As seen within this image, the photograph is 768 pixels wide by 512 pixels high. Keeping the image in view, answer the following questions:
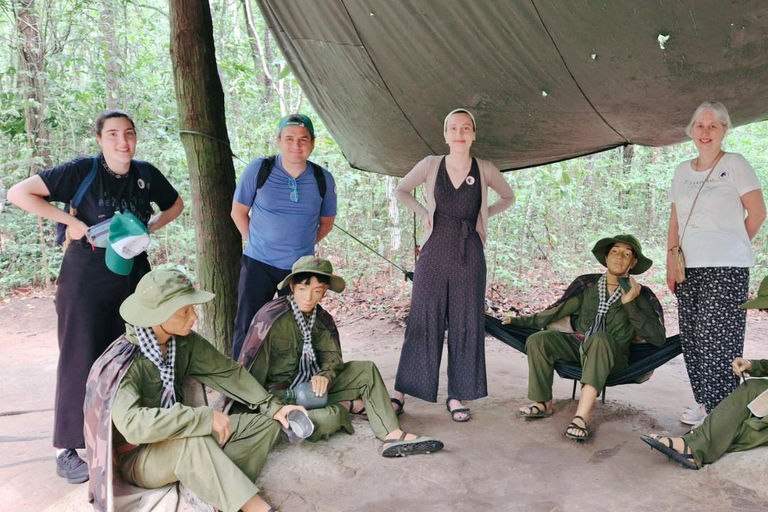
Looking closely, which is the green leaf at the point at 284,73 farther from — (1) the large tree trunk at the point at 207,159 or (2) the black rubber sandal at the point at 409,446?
(2) the black rubber sandal at the point at 409,446

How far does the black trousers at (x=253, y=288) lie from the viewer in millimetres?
2535

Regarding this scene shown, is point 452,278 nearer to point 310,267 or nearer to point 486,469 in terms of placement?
point 310,267

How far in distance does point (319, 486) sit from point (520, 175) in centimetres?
514

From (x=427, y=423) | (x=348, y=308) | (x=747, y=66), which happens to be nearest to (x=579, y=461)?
(x=427, y=423)

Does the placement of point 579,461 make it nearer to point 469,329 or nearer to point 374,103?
point 469,329

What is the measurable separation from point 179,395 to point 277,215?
875mm

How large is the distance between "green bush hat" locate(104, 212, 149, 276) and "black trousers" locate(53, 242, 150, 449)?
6 cm

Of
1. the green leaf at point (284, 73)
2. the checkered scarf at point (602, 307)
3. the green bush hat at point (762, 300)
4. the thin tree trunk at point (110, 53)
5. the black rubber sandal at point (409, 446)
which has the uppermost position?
the thin tree trunk at point (110, 53)

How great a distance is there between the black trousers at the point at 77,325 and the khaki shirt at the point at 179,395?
302mm

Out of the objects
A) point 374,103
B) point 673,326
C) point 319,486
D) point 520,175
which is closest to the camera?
point 319,486

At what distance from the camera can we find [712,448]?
2154 mm

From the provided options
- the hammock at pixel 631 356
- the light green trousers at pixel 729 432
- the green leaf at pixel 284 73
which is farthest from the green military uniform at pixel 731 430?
the green leaf at pixel 284 73

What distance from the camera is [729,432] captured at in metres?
2.14

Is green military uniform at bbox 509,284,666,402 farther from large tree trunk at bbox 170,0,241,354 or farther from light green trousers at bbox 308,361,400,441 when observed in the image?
large tree trunk at bbox 170,0,241,354
